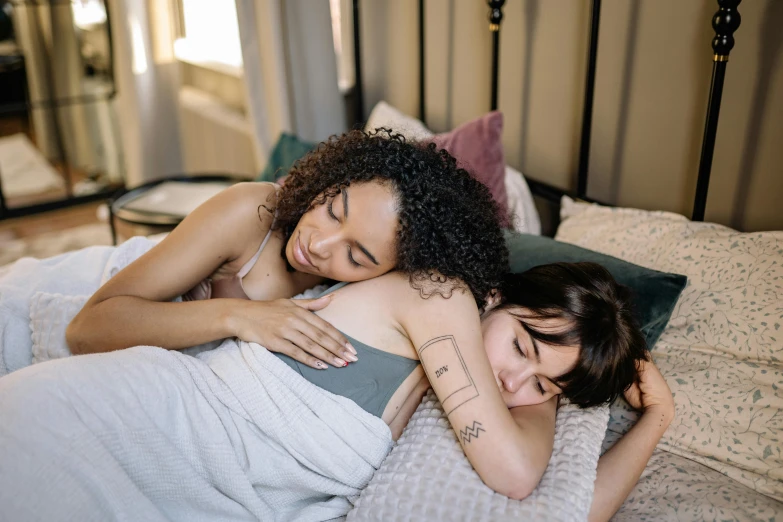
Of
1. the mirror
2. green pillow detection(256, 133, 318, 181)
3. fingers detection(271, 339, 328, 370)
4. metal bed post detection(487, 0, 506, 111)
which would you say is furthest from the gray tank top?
the mirror

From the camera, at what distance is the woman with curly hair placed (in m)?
1.16

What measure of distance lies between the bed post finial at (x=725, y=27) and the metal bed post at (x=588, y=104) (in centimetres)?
32

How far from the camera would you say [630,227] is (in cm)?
148

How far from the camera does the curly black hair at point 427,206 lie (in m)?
1.15

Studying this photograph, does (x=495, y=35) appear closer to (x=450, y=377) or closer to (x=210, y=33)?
(x=450, y=377)

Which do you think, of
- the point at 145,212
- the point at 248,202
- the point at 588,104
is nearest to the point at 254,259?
the point at 248,202

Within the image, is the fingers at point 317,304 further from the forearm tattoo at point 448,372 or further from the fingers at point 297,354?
the forearm tattoo at point 448,372

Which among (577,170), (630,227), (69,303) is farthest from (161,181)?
(630,227)

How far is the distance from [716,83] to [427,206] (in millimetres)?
618

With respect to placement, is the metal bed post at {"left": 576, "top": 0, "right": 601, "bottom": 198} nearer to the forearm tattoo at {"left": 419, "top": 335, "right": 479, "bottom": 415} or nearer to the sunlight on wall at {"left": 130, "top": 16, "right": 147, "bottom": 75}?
the forearm tattoo at {"left": 419, "top": 335, "right": 479, "bottom": 415}

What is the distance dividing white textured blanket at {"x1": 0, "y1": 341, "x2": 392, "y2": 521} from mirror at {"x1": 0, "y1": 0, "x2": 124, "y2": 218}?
305cm

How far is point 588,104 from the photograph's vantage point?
160 cm

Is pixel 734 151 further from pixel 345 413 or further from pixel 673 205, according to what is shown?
pixel 345 413

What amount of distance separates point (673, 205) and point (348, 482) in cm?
96
